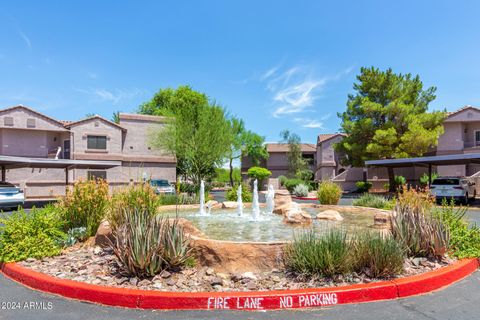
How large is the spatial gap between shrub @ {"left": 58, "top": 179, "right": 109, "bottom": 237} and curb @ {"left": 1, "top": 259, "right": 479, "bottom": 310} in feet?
10.0

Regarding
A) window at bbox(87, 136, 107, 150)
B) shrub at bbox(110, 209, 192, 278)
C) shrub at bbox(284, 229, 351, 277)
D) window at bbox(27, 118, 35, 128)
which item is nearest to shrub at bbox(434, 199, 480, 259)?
shrub at bbox(284, 229, 351, 277)

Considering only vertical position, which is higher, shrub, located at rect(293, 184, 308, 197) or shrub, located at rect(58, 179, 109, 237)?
shrub, located at rect(58, 179, 109, 237)

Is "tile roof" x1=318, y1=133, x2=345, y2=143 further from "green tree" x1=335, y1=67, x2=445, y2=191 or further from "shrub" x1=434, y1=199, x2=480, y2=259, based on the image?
"shrub" x1=434, y1=199, x2=480, y2=259

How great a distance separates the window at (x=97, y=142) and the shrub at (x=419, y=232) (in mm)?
33051

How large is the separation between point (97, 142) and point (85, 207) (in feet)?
95.9

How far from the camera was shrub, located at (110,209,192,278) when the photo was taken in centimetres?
511

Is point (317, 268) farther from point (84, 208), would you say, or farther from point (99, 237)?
point (84, 208)

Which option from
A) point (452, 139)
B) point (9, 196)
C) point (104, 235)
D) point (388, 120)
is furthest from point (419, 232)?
point (452, 139)

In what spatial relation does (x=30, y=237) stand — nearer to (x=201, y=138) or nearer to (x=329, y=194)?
(x=329, y=194)

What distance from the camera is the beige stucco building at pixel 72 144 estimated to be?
109 feet

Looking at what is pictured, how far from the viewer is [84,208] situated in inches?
317

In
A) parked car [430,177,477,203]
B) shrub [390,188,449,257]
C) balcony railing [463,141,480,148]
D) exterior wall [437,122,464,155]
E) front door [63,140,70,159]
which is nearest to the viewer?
shrub [390,188,449,257]

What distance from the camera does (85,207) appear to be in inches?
317

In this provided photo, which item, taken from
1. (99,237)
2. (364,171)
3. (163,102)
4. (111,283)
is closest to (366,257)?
(111,283)
